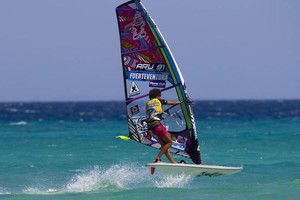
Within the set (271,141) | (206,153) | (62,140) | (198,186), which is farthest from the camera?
(62,140)

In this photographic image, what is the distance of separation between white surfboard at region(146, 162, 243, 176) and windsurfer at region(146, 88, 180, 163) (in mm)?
247

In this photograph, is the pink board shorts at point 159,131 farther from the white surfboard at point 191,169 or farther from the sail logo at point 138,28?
the sail logo at point 138,28

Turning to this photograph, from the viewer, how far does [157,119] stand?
36.8 ft

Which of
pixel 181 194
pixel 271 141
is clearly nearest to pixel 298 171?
pixel 181 194

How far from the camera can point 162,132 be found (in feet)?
37.0

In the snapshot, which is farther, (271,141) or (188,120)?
(271,141)

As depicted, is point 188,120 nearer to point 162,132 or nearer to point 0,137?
point 162,132

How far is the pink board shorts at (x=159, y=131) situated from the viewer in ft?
36.9

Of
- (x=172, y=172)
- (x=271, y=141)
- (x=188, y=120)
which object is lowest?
(x=271, y=141)

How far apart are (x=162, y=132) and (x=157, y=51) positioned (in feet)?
4.43

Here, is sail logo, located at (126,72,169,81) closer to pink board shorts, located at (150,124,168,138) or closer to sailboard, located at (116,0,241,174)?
sailboard, located at (116,0,241,174)

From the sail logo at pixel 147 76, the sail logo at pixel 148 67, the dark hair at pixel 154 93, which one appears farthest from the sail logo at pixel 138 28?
the dark hair at pixel 154 93

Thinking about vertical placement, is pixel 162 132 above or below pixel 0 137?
above

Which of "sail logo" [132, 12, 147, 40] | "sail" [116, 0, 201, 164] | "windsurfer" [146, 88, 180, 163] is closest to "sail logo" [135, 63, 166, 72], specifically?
"sail" [116, 0, 201, 164]
